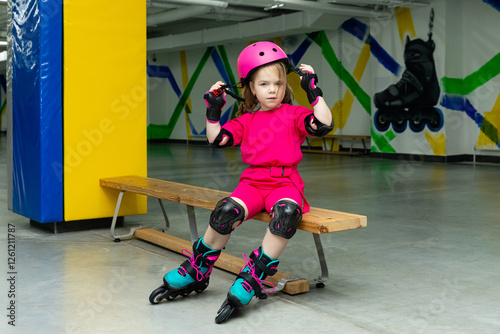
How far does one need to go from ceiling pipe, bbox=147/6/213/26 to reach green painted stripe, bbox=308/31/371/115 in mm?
3023

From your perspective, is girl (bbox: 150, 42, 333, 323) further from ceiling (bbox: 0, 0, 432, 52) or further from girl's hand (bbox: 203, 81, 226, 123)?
ceiling (bbox: 0, 0, 432, 52)

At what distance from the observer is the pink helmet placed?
287 cm

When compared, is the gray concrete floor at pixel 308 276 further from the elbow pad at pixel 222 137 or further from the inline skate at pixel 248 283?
the elbow pad at pixel 222 137

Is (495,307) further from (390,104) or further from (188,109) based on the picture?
(188,109)

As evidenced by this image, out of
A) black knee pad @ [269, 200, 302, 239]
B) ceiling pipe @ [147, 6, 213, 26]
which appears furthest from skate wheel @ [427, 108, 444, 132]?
black knee pad @ [269, 200, 302, 239]

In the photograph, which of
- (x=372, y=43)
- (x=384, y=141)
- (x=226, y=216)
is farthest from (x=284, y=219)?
(x=372, y=43)

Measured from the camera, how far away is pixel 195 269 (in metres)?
2.85

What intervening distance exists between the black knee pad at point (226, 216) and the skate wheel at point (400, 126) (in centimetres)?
1009

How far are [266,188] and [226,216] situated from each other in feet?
0.88

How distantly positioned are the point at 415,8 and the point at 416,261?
30.3ft

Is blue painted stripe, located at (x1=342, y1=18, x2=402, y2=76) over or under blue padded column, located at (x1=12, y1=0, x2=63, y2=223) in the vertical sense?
over

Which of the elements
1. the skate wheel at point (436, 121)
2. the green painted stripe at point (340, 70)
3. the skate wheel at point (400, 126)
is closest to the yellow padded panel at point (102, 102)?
the skate wheel at point (436, 121)

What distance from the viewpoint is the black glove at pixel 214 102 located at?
2869 millimetres

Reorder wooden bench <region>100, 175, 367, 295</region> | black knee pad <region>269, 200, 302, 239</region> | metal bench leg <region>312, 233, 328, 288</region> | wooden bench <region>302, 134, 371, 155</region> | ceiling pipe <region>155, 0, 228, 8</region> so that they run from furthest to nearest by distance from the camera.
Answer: wooden bench <region>302, 134, 371, 155</region>
ceiling pipe <region>155, 0, 228, 8</region>
metal bench leg <region>312, 233, 328, 288</region>
wooden bench <region>100, 175, 367, 295</region>
black knee pad <region>269, 200, 302, 239</region>
